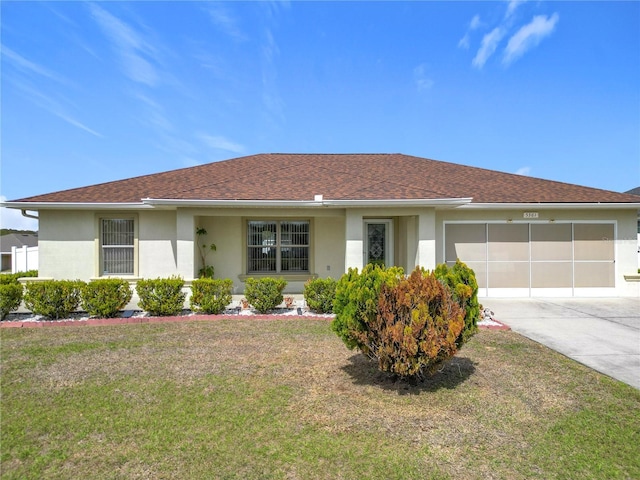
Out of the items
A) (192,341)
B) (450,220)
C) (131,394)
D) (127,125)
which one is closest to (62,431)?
(131,394)

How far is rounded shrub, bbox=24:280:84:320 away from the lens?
27.6 ft

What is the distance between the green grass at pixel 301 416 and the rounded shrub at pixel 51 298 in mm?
2411

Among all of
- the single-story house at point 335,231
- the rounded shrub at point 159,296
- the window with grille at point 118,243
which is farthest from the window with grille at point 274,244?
the window with grille at point 118,243

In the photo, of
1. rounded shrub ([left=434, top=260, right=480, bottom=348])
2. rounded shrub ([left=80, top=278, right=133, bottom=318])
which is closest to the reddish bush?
rounded shrub ([left=434, top=260, right=480, bottom=348])

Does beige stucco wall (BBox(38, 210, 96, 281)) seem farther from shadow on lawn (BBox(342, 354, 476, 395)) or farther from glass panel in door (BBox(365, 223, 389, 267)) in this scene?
shadow on lawn (BBox(342, 354, 476, 395))

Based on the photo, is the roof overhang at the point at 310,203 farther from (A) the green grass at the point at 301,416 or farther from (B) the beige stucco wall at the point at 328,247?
(A) the green grass at the point at 301,416

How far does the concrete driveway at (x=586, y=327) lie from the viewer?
18.7 feet

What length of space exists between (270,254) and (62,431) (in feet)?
29.1

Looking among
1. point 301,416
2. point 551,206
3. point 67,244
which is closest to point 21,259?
point 67,244

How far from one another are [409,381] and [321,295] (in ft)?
15.2

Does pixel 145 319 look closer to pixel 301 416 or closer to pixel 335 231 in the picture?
pixel 301 416

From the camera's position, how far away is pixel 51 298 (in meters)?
8.44

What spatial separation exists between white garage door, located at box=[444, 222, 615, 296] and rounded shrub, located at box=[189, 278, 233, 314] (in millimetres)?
7336

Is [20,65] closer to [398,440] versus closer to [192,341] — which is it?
[192,341]
